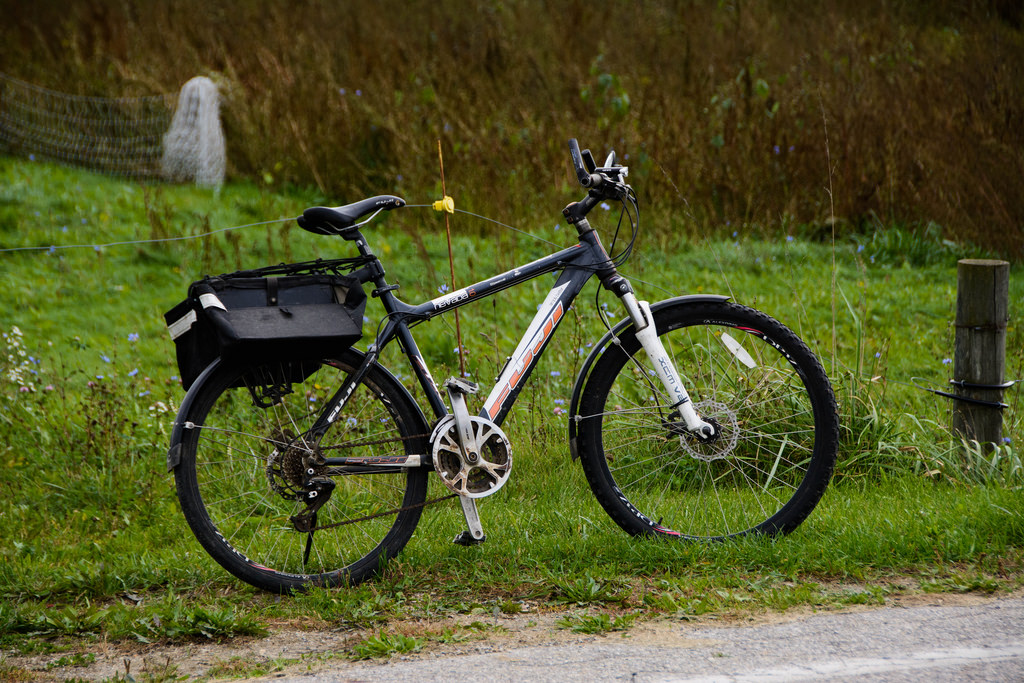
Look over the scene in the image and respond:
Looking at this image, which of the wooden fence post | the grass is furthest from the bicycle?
the wooden fence post

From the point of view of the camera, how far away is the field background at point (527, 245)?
372cm

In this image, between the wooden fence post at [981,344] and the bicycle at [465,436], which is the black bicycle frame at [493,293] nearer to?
the bicycle at [465,436]

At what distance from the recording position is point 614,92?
10.1m

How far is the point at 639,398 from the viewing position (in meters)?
4.68

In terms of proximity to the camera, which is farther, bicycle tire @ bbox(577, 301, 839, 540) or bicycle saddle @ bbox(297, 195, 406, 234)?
bicycle tire @ bbox(577, 301, 839, 540)

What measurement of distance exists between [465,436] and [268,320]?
0.87 metres

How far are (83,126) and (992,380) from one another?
10.2 metres

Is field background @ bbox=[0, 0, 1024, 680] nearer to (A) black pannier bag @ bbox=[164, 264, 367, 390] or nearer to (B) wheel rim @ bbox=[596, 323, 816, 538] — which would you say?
(B) wheel rim @ bbox=[596, 323, 816, 538]

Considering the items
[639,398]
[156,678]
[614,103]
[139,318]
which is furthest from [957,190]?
[156,678]

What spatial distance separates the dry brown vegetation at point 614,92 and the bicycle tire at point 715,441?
244 centimetres

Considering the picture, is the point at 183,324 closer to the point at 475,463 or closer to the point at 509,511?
the point at 475,463

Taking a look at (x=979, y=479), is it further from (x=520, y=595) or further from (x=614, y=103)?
(x=614, y=103)

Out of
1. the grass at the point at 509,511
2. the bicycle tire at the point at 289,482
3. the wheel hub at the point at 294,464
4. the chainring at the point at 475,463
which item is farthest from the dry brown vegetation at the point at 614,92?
the wheel hub at the point at 294,464

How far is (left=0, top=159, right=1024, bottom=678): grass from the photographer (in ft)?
11.7
